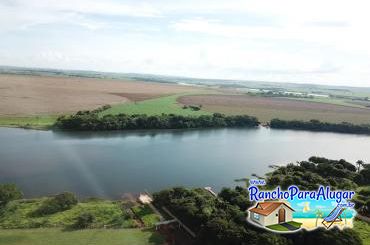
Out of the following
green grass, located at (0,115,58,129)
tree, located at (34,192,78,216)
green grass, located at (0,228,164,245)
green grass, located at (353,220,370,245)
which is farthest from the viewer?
green grass, located at (0,115,58,129)

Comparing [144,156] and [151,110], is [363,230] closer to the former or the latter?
[144,156]

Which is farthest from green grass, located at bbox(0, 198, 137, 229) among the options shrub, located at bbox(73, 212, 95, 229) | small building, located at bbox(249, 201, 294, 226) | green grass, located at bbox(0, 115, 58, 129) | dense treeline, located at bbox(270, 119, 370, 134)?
dense treeline, located at bbox(270, 119, 370, 134)

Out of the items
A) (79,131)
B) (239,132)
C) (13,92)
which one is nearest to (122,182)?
(79,131)

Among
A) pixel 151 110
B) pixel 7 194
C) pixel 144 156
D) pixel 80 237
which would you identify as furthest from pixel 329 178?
pixel 151 110

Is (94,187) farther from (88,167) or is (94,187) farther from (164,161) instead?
(164,161)

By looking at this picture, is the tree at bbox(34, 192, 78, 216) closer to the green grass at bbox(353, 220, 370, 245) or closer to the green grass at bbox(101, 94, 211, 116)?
the green grass at bbox(353, 220, 370, 245)

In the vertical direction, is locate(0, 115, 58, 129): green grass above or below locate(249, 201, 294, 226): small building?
below

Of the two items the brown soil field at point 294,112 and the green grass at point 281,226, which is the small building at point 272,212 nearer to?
the green grass at point 281,226
